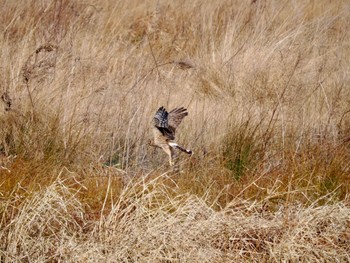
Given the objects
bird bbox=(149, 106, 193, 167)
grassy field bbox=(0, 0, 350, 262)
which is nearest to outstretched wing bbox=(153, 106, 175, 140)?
bird bbox=(149, 106, 193, 167)

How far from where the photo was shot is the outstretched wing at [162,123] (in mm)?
4793

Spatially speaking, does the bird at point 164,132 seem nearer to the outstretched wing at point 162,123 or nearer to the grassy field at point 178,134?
the outstretched wing at point 162,123

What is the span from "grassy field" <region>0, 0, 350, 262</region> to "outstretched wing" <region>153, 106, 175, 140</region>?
25 cm

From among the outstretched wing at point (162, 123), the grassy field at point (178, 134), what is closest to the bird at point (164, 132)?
the outstretched wing at point (162, 123)

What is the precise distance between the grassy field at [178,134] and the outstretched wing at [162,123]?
0.25m

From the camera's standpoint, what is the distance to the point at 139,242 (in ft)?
13.5

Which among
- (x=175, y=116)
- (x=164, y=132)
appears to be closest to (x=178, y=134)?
(x=175, y=116)

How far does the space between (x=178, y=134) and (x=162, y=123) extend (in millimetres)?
816

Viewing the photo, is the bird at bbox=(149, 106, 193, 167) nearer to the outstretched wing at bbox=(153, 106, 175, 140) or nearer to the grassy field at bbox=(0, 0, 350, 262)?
the outstretched wing at bbox=(153, 106, 175, 140)

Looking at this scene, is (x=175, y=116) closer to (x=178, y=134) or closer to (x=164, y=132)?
(x=164, y=132)

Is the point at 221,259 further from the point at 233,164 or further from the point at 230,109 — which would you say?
the point at 230,109

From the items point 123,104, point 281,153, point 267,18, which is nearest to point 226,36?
point 267,18

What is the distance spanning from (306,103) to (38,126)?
6.80ft

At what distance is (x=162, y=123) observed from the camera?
4809mm
